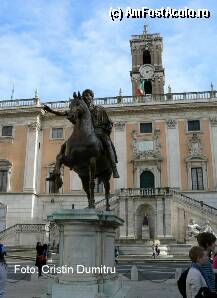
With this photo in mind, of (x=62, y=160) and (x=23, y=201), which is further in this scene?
(x=23, y=201)

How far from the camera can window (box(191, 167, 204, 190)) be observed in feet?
107

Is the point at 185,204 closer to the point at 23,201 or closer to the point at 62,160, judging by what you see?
the point at 23,201

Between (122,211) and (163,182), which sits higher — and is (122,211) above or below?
below

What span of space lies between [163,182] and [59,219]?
88.7 ft

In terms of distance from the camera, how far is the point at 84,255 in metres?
6.86

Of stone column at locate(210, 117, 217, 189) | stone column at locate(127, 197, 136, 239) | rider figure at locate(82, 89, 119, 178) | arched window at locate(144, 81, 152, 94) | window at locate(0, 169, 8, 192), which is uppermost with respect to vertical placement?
arched window at locate(144, 81, 152, 94)

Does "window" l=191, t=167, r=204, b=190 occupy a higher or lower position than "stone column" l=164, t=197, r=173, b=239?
higher

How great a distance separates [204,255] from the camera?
4.52m

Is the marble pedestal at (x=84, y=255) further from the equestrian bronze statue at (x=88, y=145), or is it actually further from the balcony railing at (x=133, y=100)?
the balcony railing at (x=133, y=100)

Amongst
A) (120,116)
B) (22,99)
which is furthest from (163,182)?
(22,99)

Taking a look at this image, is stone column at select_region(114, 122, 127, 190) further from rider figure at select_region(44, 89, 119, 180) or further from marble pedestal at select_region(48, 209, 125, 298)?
marble pedestal at select_region(48, 209, 125, 298)

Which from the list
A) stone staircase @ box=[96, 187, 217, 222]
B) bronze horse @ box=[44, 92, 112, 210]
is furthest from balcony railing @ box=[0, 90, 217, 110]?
bronze horse @ box=[44, 92, 112, 210]

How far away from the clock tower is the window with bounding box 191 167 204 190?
13.4m

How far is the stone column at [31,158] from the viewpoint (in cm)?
3409
